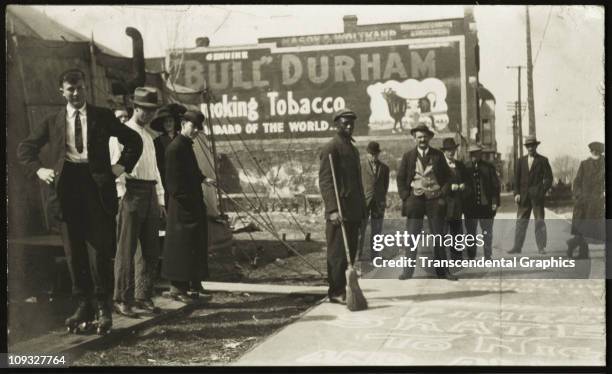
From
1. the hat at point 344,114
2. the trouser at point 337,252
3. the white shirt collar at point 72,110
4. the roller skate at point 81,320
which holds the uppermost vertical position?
the white shirt collar at point 72,110

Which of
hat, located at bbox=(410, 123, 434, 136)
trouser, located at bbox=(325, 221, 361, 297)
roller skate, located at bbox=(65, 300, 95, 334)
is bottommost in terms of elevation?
roller skate, located at bbox=(65, 300, 95, 334)

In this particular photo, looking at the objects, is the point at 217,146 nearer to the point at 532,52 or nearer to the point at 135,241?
the point at 135,241

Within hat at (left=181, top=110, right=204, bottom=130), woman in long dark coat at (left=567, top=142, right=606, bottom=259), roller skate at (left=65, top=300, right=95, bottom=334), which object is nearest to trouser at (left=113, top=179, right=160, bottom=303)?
roller skate at (left=65, top=300, right=95, bottom=334)

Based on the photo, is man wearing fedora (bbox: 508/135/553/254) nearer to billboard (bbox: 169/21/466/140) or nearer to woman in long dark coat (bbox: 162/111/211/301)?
billboard (bbox: 169/21/466/140)

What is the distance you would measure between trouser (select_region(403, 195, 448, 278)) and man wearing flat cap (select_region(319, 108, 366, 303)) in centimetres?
40

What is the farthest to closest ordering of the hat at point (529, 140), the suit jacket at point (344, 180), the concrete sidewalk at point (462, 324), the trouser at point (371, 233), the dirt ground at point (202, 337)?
the hat at point (529, 140) < the trouser at point (371, 233) < the suit jacket at point (344, 180) < the dirt ground at point (202, 337) < the concrete sidewalk at point (462, 324)

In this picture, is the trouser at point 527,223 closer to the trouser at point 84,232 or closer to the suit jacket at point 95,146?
the suit jacket at point 95,146

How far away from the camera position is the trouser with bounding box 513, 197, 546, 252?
6.27 metres

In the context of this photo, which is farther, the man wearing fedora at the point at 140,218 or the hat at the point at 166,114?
the hat at the point at 166,114

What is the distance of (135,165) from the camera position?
6117mm

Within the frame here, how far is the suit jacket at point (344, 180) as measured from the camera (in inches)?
241

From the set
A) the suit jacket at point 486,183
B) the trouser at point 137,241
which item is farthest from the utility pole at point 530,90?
the trouser at point 137,241

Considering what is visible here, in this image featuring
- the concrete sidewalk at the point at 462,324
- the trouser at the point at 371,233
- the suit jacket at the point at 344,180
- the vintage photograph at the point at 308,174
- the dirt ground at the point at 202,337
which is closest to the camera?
the concrete sidewalk at the point at 462,324

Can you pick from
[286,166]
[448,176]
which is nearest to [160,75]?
[286,166]
